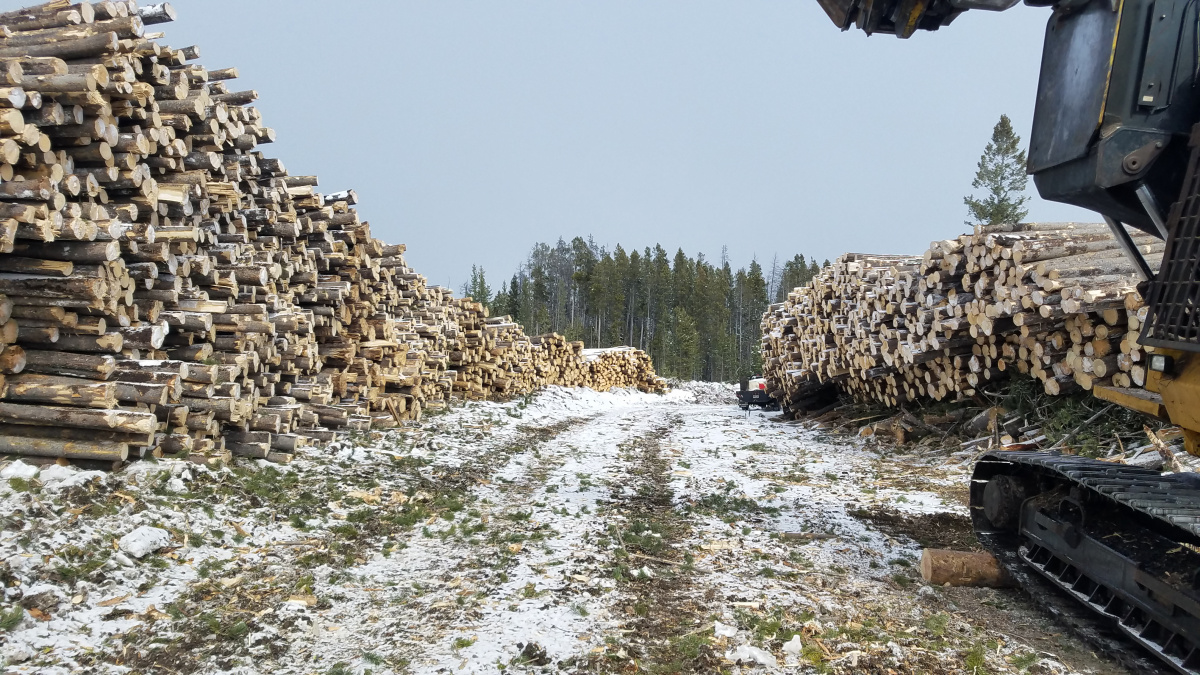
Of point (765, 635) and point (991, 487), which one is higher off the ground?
point (991, 487)

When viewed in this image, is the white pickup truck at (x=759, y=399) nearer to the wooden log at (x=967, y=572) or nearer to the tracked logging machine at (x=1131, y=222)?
the wooden log at (x=967, y=572)

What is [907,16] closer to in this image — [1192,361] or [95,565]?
[1192,361]

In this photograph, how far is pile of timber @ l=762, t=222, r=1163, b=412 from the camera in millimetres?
7766

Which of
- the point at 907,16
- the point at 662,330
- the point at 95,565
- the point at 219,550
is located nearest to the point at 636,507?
the point at 219,550

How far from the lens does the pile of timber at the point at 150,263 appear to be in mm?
5711

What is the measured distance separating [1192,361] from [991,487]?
1.88 m

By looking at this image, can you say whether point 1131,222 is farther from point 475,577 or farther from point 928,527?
point 475,577

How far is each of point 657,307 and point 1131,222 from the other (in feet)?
256

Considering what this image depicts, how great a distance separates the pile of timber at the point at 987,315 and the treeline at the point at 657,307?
5192cm

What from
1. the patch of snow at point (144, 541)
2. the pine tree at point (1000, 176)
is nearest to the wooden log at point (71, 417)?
the patch of snow at point (144, 541)

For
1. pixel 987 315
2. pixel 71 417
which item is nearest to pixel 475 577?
pixel 71 417

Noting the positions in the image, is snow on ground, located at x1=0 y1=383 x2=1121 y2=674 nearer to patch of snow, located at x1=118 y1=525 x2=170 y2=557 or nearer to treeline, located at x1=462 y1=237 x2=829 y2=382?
patch of snow, located at x1=118 y1=525 x2=170 y2=557

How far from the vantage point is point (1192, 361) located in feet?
11.3

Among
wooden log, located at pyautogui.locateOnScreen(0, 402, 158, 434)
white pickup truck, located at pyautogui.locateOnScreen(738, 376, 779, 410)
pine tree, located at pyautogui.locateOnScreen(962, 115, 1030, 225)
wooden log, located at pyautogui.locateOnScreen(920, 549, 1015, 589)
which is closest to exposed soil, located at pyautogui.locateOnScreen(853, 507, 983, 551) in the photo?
wooden log, located at pyautogui.locateOnScreen(920, 549, 1015, 589)
